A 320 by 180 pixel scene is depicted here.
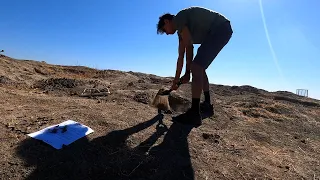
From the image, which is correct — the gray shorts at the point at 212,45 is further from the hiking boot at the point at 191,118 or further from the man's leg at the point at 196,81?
the hiking boot at the point at 191,118

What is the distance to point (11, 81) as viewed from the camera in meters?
5.58

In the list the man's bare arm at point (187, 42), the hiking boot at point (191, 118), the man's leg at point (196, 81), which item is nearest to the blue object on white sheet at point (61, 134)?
the hiking boot at point (191, 118)

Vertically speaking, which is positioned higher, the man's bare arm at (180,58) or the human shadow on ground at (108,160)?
the man's bare arm at (180,58)

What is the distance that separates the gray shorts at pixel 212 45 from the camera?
3.21 meters

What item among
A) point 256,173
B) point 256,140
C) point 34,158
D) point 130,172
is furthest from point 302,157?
point 34,158

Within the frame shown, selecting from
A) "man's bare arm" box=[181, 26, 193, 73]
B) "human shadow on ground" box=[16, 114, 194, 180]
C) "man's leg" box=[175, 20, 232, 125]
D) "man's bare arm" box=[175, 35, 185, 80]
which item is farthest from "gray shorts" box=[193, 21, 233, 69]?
"human shadow on ground" box=[16, 114, 194, 180]

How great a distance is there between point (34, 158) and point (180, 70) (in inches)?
69.5

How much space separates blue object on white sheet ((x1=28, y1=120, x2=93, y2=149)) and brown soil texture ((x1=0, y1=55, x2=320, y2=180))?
0.20ft

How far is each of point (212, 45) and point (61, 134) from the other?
1.65 m

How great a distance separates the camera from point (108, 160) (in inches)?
97.0

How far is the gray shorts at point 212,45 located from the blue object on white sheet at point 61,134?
1248 millimetres

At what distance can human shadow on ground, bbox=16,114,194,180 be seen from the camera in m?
2.29

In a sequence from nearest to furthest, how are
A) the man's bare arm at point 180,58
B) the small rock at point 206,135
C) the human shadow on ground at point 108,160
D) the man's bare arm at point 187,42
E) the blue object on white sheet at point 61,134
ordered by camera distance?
the human shadow on ground at point 108,160 < the blue object on white sheet at point 61,134 < the small rock at point 206,135 < the man's bare arm at point 187,42 < the man's bare arm at point 180,58

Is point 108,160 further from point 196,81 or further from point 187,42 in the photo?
point 187,42
